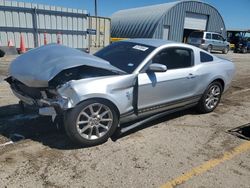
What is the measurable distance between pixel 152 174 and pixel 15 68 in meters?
2.68

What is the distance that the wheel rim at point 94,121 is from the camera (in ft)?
12.0

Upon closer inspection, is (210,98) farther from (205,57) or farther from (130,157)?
(130,157)

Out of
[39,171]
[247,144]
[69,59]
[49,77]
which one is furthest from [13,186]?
[247,144]

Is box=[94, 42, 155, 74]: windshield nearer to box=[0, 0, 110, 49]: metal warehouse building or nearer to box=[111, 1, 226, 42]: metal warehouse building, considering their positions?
box=[0, 0, 110, 49]: metal warehouse building

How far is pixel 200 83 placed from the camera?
5.12m

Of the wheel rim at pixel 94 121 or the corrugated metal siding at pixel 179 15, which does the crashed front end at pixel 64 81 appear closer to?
the wheel rim at pixel 94 121

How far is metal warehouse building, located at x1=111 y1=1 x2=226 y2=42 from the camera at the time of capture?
96.2 ft

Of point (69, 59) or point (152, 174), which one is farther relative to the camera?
point (69, 59)

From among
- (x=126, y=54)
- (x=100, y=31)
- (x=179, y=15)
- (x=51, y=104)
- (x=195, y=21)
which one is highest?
(x=179, y=15)

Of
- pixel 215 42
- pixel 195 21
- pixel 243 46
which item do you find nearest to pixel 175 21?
pixel 195 21

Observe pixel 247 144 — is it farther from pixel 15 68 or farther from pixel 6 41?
pixel 6 41

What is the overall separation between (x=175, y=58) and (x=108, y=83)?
5.46 feet

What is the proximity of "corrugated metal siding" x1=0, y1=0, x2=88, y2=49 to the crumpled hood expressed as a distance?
34.9 feet

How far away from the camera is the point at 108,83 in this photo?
3.76 m
